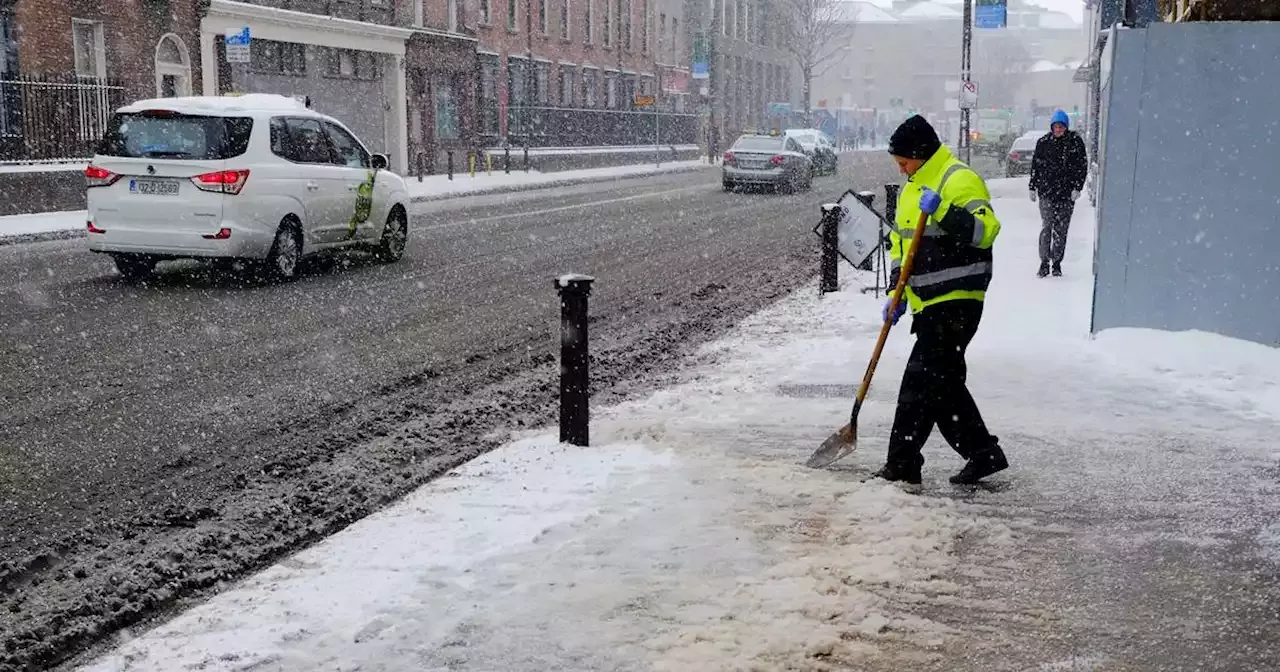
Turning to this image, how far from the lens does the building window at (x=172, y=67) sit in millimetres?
27000

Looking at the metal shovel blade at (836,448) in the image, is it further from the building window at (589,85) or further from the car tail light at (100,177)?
the building window at (589,85)

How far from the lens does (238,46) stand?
25.2 meters

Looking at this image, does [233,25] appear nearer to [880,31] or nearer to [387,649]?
[387,649]

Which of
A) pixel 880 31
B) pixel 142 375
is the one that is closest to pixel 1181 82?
pixel 142 375

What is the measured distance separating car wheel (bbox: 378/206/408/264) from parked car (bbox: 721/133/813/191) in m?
16.0

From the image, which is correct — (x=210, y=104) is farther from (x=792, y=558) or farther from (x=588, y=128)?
(x=588, y=128)

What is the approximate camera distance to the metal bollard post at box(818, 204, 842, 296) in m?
12.5

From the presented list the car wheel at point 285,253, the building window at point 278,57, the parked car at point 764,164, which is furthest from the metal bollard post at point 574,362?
the building window at point 278,57

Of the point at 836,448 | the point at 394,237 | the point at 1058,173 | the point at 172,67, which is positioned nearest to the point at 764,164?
the point at 172,67

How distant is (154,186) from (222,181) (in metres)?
0.64

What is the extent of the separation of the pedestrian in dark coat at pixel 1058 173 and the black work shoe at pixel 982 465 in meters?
7.80

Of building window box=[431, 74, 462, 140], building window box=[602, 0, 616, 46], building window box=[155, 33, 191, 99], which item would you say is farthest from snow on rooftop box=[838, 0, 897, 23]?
building window box=[155, 33, 191, 99]

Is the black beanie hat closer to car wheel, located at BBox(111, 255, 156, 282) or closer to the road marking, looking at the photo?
car wheel, located at BBox(111, 255, 156, 282)

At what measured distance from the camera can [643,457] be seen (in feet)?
20.7
